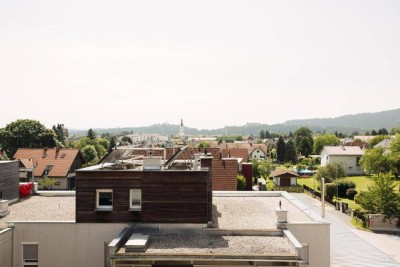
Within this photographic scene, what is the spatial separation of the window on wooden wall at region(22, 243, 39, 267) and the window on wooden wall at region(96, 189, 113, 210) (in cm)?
356

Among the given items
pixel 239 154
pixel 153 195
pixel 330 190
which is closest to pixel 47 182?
pixel 239 154

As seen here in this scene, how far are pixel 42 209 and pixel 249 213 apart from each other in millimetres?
11802

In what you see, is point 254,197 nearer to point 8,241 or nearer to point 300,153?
point 8,241

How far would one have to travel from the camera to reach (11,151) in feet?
255

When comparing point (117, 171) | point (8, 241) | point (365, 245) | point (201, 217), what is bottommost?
point (365, 245)

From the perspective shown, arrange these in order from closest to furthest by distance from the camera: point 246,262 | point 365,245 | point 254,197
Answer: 1. point 246,262
2. point 254,197
3. point 365,245

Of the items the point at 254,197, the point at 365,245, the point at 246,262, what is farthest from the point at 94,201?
the point at 365,245

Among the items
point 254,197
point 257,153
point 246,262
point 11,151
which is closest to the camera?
point 246,262

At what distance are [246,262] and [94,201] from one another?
777cm

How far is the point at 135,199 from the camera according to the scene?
1803 cm

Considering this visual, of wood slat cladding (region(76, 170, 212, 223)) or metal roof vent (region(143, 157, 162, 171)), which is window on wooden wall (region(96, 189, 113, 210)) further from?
metal roof vent (region(143, 157, 162, 171))

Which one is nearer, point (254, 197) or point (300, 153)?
point (254, 197)

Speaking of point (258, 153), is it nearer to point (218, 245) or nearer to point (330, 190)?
point (330, 190)

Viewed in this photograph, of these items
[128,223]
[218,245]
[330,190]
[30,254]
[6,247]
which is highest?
[128,223]
